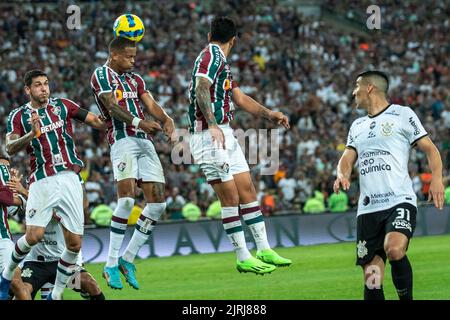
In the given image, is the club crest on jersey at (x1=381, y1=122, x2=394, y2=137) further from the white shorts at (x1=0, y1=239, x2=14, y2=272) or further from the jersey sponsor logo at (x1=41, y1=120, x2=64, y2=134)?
the white shorts at (x1=0, y1=239, x2=14, y2=272)

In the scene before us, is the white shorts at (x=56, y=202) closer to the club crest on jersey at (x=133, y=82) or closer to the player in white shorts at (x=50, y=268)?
the player in white shorts at (x=50, y=268)

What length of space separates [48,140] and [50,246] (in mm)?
1553

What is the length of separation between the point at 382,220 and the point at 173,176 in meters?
15.4

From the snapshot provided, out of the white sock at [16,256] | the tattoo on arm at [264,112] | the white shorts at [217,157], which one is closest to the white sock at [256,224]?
the white shorts at [217,157]

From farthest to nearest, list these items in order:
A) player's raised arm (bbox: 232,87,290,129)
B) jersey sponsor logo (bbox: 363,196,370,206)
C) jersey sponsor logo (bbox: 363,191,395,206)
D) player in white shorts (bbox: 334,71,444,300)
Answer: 1. player's raised arm (bbox: 232,87,290,129)
2. jersey sponsor logo (bbox: 363,196,370,206)
3. jersey sponsor logo (bbox: 363,191,395,206)
4. player in white shorts (bbox: 334,71,444,300)

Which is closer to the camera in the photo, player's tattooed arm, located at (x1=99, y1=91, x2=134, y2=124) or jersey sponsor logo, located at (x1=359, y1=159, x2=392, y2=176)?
jersey sponsor logo, located at (x1=359, y1=159, x2=392, y2=176)

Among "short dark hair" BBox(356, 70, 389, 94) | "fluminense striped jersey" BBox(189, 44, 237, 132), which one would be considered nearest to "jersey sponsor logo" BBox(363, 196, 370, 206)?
"short dark hair" BBox(356, 70, 389, 94)

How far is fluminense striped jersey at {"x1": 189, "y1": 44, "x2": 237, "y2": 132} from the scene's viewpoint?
1237cm

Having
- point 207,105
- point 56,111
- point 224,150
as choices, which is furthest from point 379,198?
point 56,111

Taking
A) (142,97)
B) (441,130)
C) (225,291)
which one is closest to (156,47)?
(441,130)

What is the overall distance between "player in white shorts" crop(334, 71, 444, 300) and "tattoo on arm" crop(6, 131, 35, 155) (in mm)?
3574

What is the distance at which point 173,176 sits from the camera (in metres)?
26.6

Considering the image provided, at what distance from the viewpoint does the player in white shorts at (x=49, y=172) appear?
1243 centimetres

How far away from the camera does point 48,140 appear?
41.3 feet
